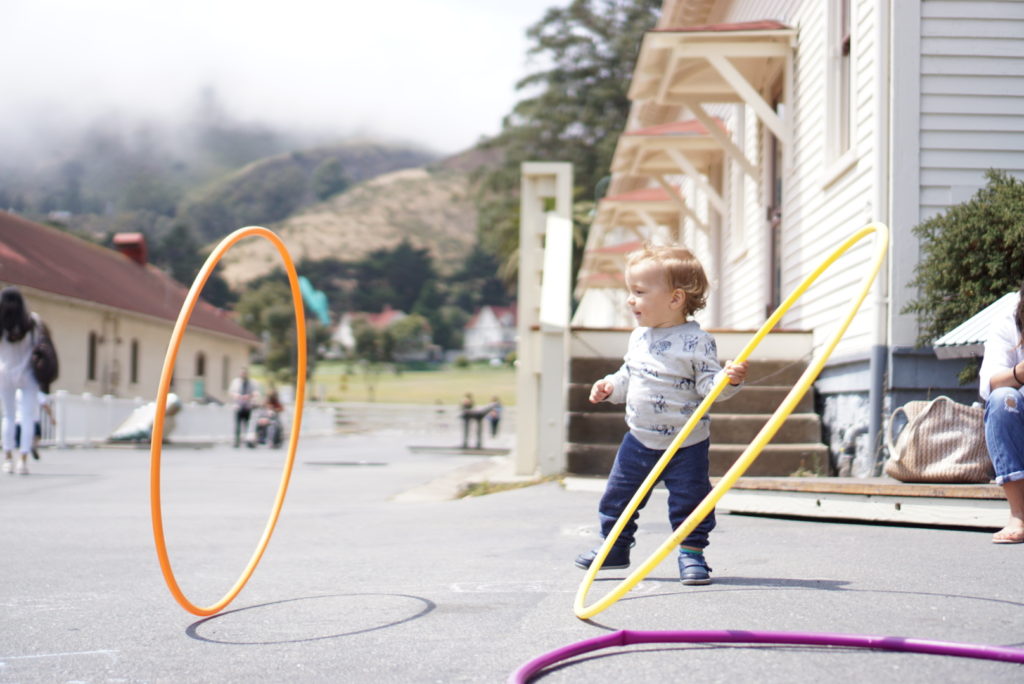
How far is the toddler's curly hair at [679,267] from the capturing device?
14.2 ft

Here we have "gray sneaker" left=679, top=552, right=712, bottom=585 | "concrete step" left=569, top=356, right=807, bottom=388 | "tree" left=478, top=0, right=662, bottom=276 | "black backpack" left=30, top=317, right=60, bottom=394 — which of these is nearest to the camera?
"gray sneaker" left=679, top=552, right=712, bottom=585

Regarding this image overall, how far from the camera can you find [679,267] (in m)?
4.33

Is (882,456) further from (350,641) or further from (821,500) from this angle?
(350,641)

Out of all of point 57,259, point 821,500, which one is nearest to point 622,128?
point 57,259

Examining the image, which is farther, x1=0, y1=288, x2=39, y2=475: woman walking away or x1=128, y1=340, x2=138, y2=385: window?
x1=128, y1=340, x2=138, y2=385: window

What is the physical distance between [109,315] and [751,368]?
27237mm

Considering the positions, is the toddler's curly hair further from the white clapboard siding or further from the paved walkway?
the white clapboard siding

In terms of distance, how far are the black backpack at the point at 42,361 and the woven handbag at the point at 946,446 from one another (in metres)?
7.60

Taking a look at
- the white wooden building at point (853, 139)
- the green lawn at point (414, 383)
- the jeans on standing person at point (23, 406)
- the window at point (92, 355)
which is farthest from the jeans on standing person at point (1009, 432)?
the green lawn at point (414, 383)

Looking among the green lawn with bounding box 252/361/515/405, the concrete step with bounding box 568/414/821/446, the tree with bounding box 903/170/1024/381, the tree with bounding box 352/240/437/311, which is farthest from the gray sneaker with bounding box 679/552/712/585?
the tree with bounding box 352/240/437/311

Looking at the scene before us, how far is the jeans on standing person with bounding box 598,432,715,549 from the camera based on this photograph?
4.38 metres

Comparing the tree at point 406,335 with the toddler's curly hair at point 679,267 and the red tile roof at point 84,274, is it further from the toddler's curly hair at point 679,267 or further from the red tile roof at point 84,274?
the toddler's curly hair at point 679,267

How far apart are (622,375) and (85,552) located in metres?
3.03

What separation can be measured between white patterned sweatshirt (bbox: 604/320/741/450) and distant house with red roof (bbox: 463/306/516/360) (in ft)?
510
